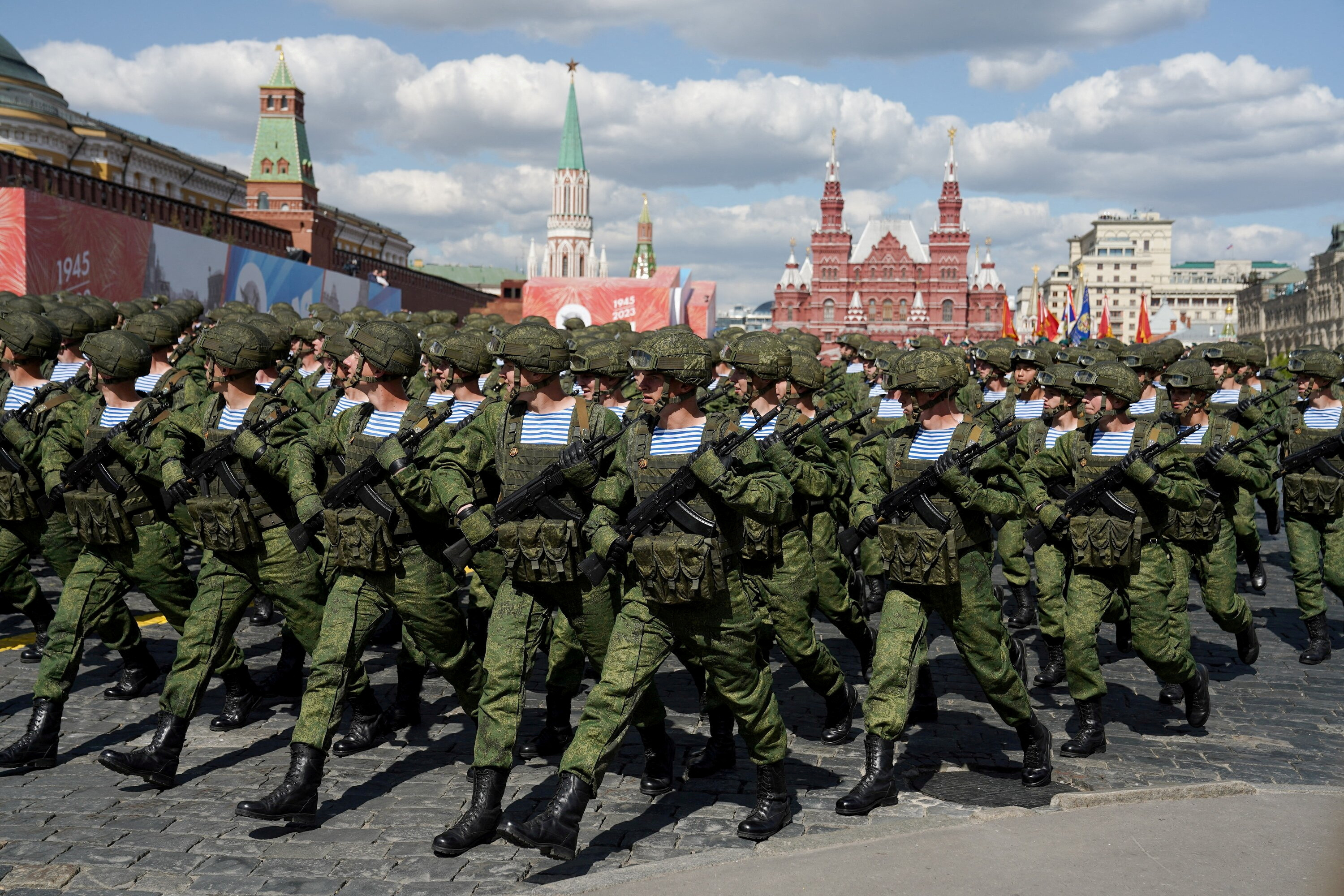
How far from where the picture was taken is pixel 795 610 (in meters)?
6.64

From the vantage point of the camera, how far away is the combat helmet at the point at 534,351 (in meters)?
5.64

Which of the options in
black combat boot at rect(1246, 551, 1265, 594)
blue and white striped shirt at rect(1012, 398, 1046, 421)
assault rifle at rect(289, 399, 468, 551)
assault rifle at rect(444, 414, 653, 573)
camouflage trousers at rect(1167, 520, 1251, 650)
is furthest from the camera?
black combat boot at rect(1246, 551, 1265, 594)

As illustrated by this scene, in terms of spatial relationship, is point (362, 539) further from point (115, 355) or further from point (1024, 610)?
point (1024, 610)

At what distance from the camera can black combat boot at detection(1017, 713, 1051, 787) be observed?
6.12m

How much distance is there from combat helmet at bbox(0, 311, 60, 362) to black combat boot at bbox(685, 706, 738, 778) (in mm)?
4933

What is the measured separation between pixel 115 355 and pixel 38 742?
2099 millimetres

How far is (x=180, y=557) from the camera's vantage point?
704cm

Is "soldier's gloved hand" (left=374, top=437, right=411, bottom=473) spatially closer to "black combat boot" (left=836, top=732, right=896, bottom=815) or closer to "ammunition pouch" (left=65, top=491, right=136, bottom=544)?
"ammunition pouch" (left=65, top=491, right=136, bottom=544)

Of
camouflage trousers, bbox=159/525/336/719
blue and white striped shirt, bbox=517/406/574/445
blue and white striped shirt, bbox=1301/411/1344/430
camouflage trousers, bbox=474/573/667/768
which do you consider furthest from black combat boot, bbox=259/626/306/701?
blue and white striped shirt, bbox=1301/411/1344/430

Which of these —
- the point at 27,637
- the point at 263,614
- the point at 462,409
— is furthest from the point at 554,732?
the point at 27,637

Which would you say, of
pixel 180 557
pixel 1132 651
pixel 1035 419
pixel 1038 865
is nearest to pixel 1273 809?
pixel 1038 865

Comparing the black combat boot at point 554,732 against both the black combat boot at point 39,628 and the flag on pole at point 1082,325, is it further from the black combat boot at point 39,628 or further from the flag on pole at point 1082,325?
the flag on pole at point 1082,325

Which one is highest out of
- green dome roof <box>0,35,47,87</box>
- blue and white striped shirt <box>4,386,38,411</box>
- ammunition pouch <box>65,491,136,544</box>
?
green dome roof <box>0,35,47,87</box>

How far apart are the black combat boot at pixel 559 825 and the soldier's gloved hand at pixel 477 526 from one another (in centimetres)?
113
